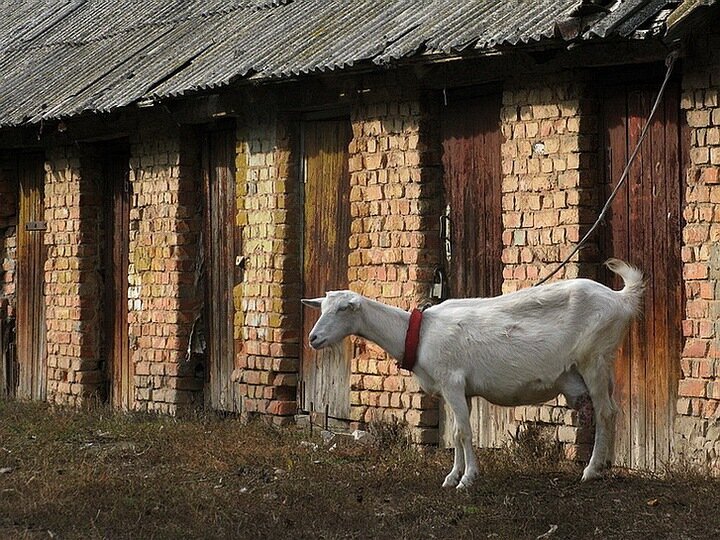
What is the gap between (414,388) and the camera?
11.5 meters

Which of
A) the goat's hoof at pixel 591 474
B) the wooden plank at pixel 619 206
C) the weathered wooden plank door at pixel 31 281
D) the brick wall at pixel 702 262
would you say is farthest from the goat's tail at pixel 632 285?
the weathered wooden plank door at pixel 31 281

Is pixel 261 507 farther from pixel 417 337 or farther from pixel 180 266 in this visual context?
pixel 180 266

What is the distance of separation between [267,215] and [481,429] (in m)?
3.01

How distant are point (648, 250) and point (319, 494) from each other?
2806 mm

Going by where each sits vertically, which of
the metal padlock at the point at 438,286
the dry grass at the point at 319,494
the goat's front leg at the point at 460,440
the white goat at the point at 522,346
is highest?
the metal padlock at the point at 438,286

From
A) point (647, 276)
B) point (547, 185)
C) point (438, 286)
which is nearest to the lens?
point (647, 276)

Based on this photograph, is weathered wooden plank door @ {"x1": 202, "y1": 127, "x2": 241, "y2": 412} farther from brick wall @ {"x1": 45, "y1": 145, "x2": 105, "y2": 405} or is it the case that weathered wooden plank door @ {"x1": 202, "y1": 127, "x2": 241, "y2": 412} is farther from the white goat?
the white goat

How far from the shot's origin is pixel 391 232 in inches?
463

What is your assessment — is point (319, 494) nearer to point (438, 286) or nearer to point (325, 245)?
point (438, 286)

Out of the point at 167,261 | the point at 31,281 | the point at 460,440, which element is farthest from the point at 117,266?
the point at 460,440

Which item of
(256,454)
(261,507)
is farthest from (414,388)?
(261,507)

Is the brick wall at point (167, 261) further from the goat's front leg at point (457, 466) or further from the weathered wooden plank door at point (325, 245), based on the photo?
Result: the goat's front leg at point (457, 466)

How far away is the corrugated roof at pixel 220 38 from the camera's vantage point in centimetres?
1030

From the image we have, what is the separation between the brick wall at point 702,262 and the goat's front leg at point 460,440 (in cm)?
139
